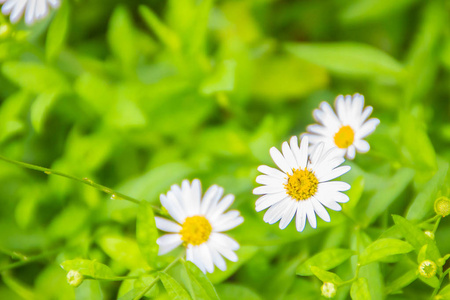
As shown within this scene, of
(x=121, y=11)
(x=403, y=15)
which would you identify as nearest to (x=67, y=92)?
(x=121, y=11)

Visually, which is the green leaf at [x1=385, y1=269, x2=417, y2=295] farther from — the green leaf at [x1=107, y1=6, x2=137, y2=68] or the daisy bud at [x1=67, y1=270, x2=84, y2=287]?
Answer: the green leaf at [x1=107, y1=6, x2=137, y2=68]

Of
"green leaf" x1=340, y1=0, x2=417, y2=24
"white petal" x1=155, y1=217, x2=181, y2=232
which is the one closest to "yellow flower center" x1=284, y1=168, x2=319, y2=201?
"white petal" x1=155, y1=217, x2=181, y2=232

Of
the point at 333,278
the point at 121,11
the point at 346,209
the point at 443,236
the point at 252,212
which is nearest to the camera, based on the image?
the point at 333,278

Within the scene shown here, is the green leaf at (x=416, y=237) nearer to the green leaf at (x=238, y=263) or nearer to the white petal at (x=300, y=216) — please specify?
the white petal at (x=300, y=216)

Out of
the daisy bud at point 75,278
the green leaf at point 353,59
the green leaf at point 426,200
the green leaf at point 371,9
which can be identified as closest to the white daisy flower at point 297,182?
the green leaf at point 426,200

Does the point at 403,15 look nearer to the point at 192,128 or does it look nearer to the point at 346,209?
the point at 192,128

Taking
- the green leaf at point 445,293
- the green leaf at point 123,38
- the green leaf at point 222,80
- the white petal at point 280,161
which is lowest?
the green leaf at point 445,293

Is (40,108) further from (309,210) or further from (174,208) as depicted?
(309,210)
